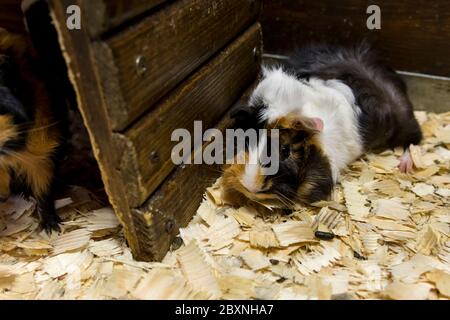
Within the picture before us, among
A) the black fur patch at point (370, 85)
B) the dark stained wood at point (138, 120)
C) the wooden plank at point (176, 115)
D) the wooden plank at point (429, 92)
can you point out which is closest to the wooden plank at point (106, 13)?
the dark stained wood at point (138, 120)

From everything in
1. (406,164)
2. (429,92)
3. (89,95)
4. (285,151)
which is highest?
(89,95)

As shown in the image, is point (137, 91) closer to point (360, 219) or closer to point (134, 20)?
point (134, 20)

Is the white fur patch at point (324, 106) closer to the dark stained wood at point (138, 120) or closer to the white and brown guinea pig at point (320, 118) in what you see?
the white and brown guinea pig at point (320, 118)

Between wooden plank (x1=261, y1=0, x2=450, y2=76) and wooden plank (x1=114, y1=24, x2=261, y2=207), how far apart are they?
478 mm

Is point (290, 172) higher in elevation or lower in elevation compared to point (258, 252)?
higher

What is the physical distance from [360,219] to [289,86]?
22.8 inches

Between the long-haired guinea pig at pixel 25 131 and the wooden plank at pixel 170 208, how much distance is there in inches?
17.7

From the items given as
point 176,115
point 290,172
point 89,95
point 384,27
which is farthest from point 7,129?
point 384,27

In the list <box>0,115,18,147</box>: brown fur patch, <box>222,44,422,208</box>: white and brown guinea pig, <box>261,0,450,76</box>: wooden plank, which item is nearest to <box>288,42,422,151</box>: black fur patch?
<box>222,44,422,208</box>: white and brown guinea pig

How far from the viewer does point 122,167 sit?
3.96ft

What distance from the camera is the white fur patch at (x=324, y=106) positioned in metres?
1.72

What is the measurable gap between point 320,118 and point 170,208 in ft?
2.26

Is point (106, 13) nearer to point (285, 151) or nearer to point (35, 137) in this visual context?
point (35, 137)

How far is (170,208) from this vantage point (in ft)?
4.76
